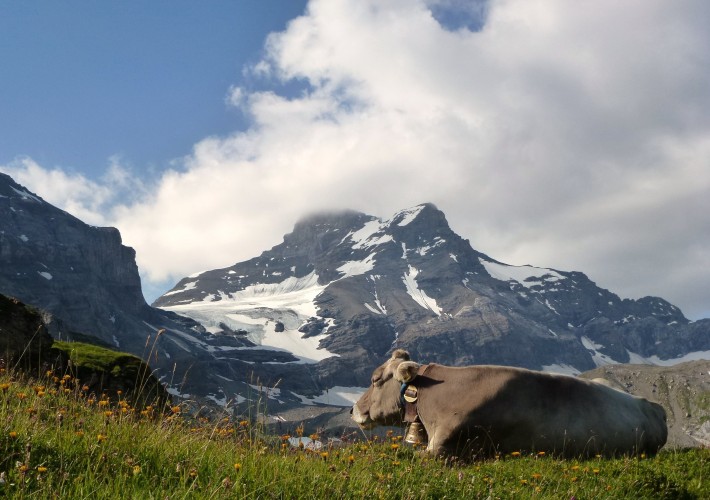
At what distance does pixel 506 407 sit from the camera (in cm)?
1197

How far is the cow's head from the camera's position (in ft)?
44.8

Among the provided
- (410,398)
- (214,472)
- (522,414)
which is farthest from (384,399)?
(214,472)

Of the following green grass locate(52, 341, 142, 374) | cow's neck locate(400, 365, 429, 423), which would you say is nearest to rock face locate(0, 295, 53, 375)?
green grass locate(52, 341, 142, 374)

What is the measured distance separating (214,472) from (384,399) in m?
8.64

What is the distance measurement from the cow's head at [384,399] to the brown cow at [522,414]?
0.49 feet

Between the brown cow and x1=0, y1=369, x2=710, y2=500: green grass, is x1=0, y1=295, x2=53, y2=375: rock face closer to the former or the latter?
x1=0, y1=369, x2=710, y2=500: green grass

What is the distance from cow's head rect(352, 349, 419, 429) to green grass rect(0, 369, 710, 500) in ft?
15.5

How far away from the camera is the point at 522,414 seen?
39.3ft

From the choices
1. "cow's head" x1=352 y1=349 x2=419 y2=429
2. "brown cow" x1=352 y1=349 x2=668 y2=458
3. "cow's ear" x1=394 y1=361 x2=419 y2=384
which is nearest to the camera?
"brown cow" x1=352 y1=349 x2=668 y2=458

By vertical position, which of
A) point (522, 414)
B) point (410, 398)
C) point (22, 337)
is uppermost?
point (22, 337)

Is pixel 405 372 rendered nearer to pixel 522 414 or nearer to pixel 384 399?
pixel 384 399

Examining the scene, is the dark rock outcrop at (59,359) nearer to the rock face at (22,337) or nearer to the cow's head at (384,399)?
the rock face at (22,337)

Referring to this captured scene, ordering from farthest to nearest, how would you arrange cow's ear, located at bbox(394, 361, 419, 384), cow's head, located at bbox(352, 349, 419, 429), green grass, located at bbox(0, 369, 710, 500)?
1. cow's head, located at bbox(352, 349, 419, 429)
2. cow's ear, located at bbox(394, 361, 419, 384)
3. green grass, located at bbox(0, 369, 710, 500)

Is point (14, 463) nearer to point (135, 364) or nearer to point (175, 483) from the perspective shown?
point (175, 483)
